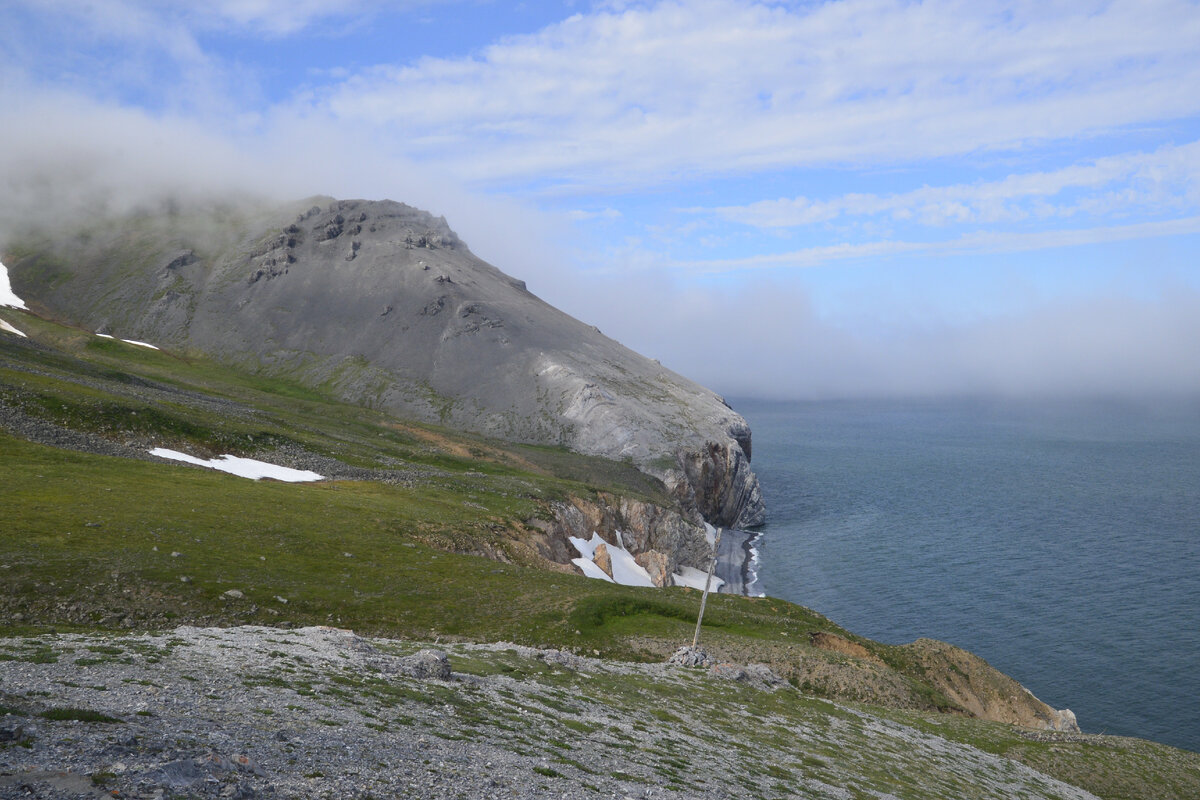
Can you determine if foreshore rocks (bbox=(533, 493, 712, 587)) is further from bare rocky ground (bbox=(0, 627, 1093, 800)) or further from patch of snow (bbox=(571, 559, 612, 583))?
bare rocky ground (bbox=(0, 627, 1093, 800))

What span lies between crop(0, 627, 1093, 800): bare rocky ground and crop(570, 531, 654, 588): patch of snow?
44373 mm

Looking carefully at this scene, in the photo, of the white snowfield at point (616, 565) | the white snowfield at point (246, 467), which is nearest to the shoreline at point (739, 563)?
the white snowfield at point (616, 565)

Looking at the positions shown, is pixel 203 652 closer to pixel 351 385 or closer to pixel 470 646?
pixel 470 646

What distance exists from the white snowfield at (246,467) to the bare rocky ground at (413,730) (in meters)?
46.0

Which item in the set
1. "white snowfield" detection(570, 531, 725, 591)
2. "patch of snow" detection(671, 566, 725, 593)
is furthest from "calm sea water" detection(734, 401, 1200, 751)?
"white snowfield" detection(570, 531, 725, 591)

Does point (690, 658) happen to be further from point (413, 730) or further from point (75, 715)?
point (75, 715)

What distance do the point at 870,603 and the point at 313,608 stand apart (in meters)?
84.3

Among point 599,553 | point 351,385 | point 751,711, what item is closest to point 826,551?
point 599,553

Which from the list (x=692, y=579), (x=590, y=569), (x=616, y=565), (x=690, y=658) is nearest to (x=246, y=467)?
(x=590, y=569)

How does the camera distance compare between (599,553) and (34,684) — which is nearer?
(34,684)

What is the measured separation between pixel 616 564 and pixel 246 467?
45.1 metres

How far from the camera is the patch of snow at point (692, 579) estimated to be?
373 ft

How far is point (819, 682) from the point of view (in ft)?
Result: 168

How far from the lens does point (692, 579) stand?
119 m
